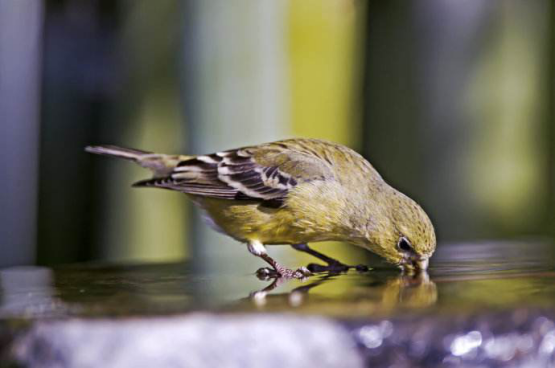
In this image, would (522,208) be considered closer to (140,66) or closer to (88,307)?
(140,66)

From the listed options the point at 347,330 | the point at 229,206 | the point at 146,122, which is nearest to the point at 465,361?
the point at 347,330

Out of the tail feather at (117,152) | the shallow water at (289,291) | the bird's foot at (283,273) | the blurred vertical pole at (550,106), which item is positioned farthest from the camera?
the blurred vertical pole at (550,106)

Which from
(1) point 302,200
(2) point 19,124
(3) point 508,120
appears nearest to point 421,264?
(1) point 302,200

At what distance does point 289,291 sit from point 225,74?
3.80 meters

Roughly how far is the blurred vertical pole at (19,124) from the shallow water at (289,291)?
9.80 feet

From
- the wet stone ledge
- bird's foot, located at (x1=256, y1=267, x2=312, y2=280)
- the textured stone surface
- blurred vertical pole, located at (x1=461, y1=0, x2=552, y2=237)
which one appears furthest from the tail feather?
blurred vertical pole, located at (x1=461, y1=0, x2=552, y2=237)

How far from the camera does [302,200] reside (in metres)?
3.90

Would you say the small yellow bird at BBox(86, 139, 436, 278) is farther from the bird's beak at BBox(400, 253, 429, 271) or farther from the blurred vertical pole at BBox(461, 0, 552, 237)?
the blurred vertical pole at BBox(461, 0, 552, 237)

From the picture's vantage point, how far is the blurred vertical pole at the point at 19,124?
6379mm

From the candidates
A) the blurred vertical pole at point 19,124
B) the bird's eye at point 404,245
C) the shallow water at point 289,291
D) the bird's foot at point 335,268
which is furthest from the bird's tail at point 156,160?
the blurred vertical pole at point 19,124

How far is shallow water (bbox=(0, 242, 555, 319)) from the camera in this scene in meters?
1.84

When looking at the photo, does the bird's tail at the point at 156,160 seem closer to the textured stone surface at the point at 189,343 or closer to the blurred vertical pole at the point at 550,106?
the textured stone surface at the point at 189,343

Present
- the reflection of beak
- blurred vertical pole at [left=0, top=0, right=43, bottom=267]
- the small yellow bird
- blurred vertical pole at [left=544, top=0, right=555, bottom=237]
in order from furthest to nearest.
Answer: blurred vertical pole at [left=544, top=0, right=555, bottom=237] < blurred vertical pole at [left=0, top=0, right=43, bottom=267] < the small yellow bird < the reflection of beak

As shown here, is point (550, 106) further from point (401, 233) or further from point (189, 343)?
point (189, 343)
